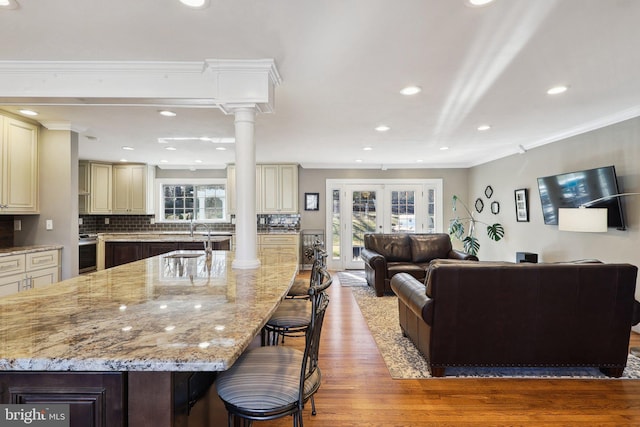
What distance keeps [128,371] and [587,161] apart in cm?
501

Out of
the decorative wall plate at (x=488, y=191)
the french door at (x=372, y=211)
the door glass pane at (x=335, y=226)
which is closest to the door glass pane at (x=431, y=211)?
the french door at (x=372, y=211)

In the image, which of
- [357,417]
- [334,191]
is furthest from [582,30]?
[334,191]

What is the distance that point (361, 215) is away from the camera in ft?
23.7

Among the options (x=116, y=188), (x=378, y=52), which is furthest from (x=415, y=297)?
(x=116, y=188)

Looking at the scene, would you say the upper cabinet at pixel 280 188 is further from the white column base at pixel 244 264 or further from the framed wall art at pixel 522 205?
the white column base at pixel 244 264

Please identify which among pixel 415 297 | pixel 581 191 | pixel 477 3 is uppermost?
pixel 477 3

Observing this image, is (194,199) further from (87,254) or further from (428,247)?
(428,247)

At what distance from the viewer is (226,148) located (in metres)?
5.34

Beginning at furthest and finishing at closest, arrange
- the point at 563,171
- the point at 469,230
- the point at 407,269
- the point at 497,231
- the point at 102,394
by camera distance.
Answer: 1. the point at 469,230
2. the point at 497,231
3. the point at 407,269
4. the point at 563,171
5. the point at 102,394

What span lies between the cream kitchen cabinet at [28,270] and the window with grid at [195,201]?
11.8 feet

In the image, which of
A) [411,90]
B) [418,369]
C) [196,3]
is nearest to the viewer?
[196,3]

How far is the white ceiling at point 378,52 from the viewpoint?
1724 millimetres

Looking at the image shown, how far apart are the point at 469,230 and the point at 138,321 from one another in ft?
22.9

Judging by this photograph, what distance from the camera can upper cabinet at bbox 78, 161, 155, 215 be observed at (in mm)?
6477
